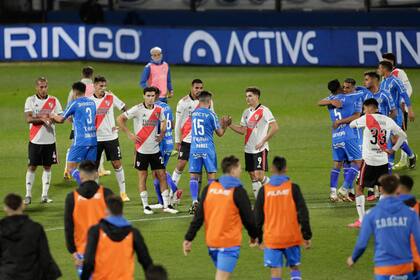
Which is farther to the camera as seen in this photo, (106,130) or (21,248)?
(106,130)

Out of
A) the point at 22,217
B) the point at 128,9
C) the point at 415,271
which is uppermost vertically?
the point at 128,9

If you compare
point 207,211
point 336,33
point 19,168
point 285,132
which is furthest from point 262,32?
point 207,211

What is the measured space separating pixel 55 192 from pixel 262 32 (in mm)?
15982

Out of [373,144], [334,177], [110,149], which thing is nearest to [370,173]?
[373,144]

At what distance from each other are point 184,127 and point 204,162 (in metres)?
1.70

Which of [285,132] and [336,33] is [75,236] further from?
[336,33]

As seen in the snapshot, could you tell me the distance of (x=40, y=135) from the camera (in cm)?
2014

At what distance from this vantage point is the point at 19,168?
24125 mm

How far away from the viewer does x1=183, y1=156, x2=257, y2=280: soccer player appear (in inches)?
516

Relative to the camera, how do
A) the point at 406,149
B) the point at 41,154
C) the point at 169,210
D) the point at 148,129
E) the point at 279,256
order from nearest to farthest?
the point at 279,256 → the point at 148,129 → the point at 169,210 → the point at 41,154 → the point at 406,149

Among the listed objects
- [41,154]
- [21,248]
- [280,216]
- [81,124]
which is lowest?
[21,248]

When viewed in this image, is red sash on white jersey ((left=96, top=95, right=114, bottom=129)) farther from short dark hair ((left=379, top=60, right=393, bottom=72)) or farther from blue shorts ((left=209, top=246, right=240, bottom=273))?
blue shorts ((left=209, top=246, right=240, bottom=273))

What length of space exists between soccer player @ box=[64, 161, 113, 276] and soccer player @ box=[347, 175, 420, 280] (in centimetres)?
312

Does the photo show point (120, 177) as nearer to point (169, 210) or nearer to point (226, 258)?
point (169, 210)
